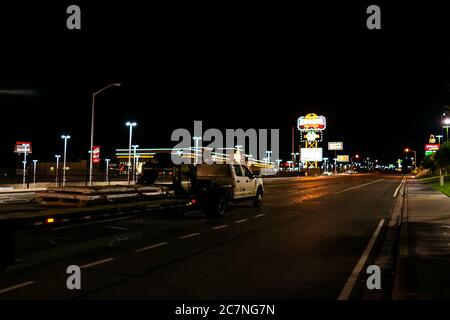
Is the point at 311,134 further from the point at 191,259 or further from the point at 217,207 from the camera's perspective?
the point at 191,259

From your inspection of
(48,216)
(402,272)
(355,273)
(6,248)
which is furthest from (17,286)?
(402,272)

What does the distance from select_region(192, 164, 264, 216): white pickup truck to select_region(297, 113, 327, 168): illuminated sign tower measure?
11533 cm

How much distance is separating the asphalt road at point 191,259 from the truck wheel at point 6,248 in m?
0.25

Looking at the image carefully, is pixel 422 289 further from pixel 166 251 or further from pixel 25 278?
pixel 25 278

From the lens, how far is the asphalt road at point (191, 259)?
7023 mm

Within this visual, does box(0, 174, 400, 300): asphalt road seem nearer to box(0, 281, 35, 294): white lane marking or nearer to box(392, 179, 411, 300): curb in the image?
→ box(0, 281, 35, 294): white lane marking

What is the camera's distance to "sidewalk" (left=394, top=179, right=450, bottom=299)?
691 centimetres

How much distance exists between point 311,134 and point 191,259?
130852 millimetres

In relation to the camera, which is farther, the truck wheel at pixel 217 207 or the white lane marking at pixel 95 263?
the truck wheel at pixel 217 207

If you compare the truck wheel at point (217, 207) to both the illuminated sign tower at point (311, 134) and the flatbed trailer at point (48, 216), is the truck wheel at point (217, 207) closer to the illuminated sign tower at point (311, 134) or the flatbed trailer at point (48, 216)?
the flatbed trailer at point (48, 216)

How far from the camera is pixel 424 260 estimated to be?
9.21 m

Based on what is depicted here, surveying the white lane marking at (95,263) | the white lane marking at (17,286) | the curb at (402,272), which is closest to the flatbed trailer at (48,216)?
the white lane marking at (17,286)

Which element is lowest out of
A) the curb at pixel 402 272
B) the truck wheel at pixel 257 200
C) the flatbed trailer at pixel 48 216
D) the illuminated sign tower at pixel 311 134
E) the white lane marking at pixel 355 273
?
the white lane marking at pixel 355 273

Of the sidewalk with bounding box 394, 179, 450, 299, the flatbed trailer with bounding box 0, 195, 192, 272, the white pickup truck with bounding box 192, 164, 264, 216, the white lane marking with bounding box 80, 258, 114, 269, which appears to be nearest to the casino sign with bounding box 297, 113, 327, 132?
the white pickup truck with bounding box 192, 164, 264, 216
